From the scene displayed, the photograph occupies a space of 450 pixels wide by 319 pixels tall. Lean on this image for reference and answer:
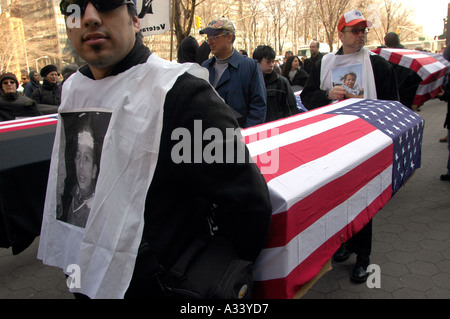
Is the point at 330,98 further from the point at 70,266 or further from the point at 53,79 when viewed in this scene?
the point at 53,79

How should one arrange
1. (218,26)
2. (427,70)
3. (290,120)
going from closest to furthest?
(290,120), (218,26), (427,70)

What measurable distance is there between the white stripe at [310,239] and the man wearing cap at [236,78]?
165cm

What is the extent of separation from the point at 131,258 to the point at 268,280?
1.93 feet

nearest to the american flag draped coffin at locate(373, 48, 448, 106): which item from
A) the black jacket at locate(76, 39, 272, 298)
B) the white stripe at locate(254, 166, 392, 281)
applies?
the white stripe at locate(254, 166, 392, 281)

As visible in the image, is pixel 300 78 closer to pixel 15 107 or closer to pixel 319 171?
pixel 15 107

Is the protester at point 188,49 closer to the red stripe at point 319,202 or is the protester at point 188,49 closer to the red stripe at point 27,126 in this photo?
the red stripe at point 27,126

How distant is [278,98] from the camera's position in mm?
4469

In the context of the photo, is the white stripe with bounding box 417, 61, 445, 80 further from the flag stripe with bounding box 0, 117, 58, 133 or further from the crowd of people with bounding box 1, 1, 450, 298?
the flag stripe with bounding box 0, 117, 58, 133

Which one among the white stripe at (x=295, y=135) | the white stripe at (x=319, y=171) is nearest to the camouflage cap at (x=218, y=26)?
the white stripe at (x=295, y=135)

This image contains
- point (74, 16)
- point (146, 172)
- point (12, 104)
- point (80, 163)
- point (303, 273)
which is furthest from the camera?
point (12, 104)

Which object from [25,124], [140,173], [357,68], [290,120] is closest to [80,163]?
[140,173]

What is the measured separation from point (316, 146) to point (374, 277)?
1.54m

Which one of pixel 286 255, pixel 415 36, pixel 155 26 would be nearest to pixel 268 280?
pixel 286 255

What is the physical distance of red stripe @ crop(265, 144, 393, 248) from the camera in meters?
1.49
